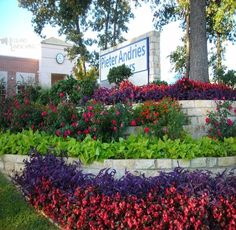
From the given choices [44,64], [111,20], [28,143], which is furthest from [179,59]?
[28,143]

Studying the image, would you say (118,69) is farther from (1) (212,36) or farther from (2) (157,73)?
(1) (212,36)

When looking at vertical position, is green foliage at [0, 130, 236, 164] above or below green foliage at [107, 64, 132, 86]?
below

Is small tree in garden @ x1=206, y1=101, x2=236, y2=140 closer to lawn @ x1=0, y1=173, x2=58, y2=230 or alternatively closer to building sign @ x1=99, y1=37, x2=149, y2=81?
lawn @ x1=0, y1=173, x2=58, y2=230

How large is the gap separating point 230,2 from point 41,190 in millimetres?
8903

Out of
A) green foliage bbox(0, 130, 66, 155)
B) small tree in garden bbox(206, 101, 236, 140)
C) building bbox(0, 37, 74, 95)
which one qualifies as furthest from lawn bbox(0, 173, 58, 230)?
building bbox(0, 37, 74, 95)

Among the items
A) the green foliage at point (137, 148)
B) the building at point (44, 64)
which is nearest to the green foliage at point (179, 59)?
the building at point (44, 64)

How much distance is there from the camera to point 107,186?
15.5 feet

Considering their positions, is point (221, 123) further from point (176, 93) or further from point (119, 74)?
point (119, 74)

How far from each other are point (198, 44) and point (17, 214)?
7514mm

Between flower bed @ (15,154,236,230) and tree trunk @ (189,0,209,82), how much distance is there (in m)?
6.16

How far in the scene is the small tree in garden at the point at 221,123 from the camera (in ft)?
22.6

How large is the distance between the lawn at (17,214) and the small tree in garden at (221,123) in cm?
333

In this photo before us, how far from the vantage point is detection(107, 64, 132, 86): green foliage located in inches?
448

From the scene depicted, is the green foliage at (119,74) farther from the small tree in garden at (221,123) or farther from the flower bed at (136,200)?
the flower bed at (136,200)
